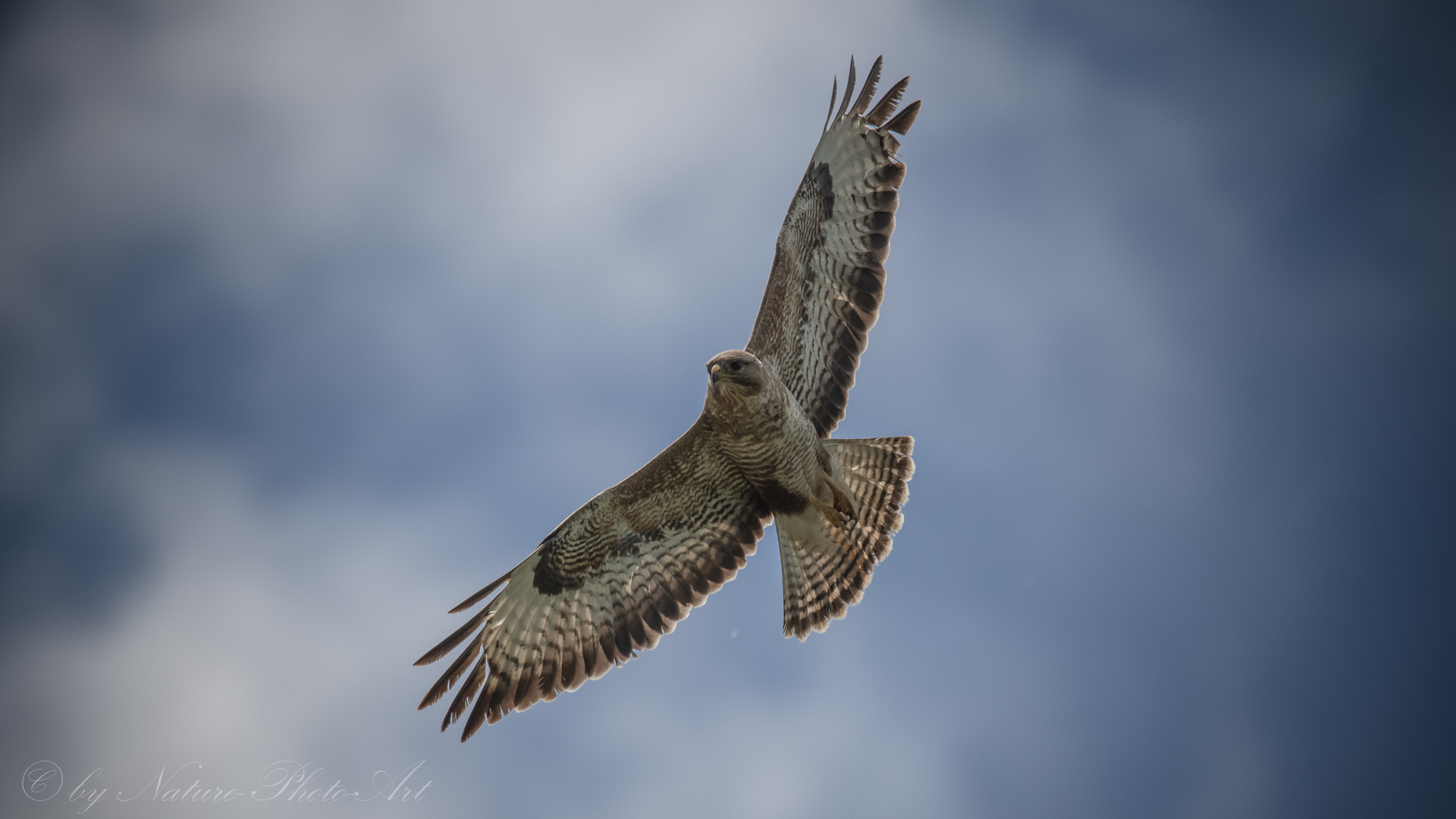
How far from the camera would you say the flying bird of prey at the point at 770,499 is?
6664 millimetres

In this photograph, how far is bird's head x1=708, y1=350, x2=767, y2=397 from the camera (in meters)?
6.20

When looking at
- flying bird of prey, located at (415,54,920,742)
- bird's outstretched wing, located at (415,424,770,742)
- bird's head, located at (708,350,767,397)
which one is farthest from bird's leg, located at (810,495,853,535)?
bird's head, located at (708,350,767,397)

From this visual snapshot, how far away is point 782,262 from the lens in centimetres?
683

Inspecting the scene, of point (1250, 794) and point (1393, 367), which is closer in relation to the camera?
point (1250, 794)

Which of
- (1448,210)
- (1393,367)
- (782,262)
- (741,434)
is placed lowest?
(741,434)

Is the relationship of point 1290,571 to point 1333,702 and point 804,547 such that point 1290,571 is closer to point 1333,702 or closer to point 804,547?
point 1333,702

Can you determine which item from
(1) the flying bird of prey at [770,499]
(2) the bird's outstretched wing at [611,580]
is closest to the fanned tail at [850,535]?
(1) the flying bird of prey at [770,499]

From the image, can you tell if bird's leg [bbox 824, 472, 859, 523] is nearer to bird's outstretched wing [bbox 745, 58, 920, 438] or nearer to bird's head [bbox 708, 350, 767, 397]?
bird's outstretched wing [bbox 745, 58, 920, 438]

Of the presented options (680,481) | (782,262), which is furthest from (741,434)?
(782,262)

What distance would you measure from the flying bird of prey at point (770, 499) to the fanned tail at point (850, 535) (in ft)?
0.04

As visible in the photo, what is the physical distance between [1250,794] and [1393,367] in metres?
50.4

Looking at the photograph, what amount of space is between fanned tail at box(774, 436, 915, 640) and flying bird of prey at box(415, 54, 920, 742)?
13 mm

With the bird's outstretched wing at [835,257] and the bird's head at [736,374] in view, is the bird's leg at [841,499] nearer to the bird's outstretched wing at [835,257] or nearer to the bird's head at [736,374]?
the bird's outstretched wing at [835,257]

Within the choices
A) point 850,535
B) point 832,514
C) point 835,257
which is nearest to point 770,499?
point 832,514
